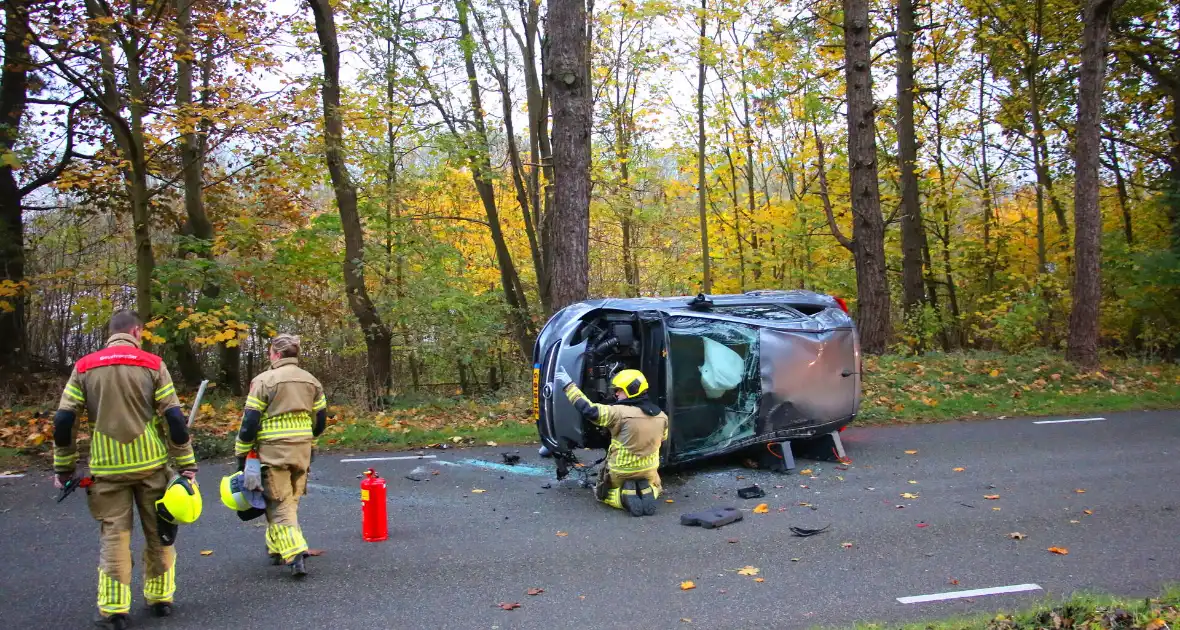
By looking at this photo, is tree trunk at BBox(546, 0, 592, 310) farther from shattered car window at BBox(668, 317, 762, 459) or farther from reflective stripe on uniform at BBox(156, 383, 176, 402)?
reflective stripe on uniform at BBox(156, 383, 176, 402)

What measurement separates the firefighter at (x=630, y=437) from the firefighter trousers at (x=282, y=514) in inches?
98.6

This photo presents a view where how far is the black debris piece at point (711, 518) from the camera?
679 cm

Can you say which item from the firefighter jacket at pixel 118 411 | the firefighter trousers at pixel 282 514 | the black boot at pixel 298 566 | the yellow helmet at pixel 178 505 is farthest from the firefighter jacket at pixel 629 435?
the firefighter jacket at pixel 118 411

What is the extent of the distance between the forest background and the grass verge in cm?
735

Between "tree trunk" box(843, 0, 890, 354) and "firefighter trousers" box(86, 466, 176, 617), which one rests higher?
"tree trunk" box(843, 0, 890, 354)

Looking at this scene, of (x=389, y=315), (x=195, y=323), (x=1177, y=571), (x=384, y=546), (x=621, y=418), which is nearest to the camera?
(x=1177, y=571)

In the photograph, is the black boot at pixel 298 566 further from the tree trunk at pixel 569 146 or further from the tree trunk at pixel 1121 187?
the tree trunk at pixel 1121 187

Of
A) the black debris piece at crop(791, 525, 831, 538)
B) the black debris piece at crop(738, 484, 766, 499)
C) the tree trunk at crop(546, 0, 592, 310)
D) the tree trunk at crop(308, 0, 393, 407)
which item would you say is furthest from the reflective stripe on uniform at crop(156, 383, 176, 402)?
the tree trunk at crop(308, 0, 393, 407)

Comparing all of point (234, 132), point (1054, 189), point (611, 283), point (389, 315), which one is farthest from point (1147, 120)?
point (234, 132)

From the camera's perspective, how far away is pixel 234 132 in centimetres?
1493

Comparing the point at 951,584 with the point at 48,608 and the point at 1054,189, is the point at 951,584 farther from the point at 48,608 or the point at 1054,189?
the point at 1054,189

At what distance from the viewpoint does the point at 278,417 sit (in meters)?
5.70

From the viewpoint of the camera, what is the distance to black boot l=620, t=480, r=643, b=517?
715 cm

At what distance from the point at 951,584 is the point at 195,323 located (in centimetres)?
1269
